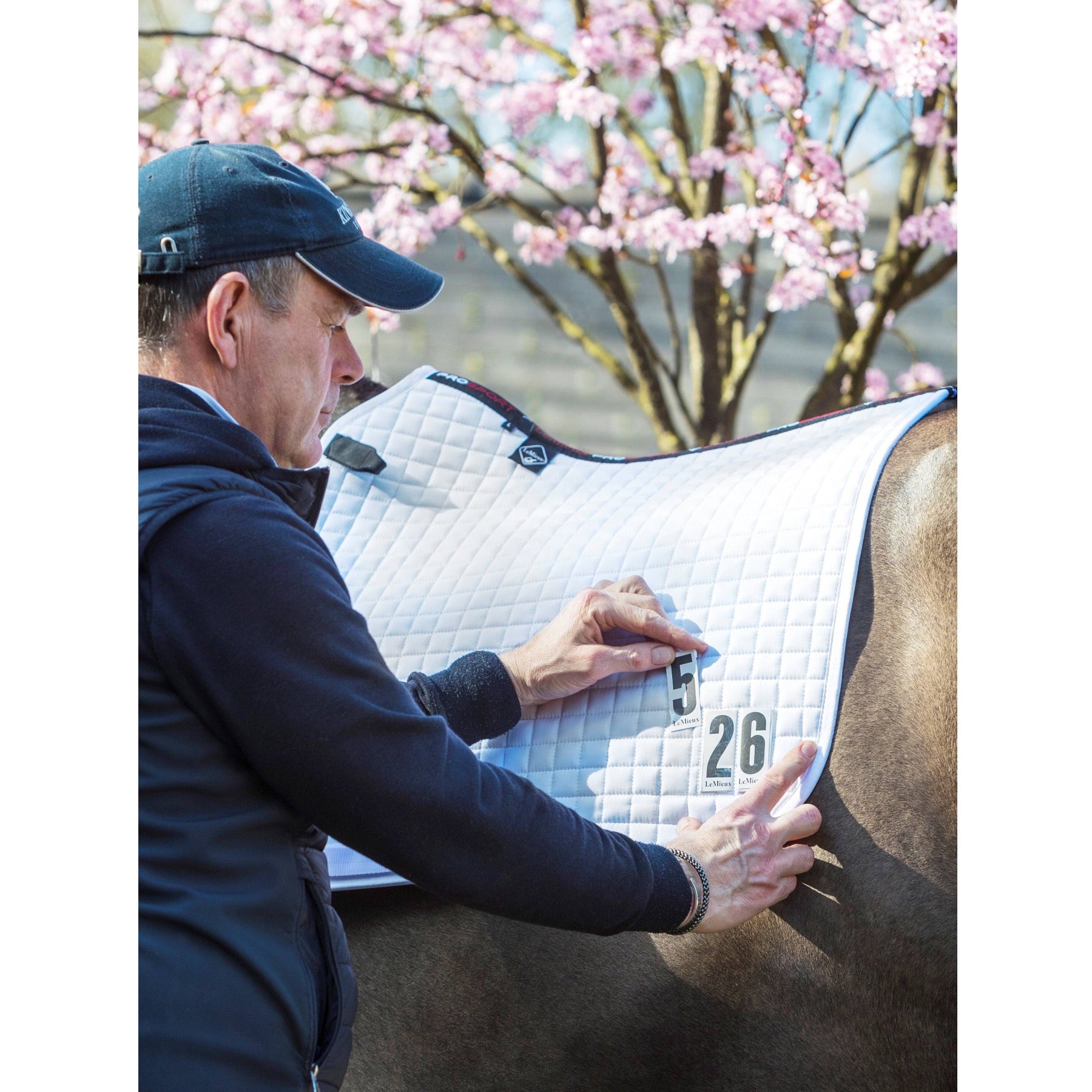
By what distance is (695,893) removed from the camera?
0.93 meters

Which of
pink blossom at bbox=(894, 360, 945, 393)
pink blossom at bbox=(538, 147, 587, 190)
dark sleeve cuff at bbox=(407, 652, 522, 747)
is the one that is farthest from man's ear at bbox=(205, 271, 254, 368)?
pink blossom at bbox=(894, 360, 945, 393)

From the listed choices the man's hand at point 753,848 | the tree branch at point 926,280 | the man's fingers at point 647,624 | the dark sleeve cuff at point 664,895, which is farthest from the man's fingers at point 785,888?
the tree branch at point 926,280

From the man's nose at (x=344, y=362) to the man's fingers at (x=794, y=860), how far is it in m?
0.59

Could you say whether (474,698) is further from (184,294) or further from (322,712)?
(184,294)

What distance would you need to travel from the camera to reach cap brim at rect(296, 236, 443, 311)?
93cm

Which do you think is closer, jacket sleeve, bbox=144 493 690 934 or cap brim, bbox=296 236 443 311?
jacket sleeve, bbox=144 493 690 934

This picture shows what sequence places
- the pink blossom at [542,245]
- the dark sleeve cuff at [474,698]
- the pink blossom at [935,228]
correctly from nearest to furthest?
the dark sleeve cuff at [474,698]
the pink blossom at [935,228]
the pink blossom at [542,245]

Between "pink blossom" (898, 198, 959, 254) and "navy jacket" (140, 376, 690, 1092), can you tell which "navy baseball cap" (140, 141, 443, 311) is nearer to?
"navy jacket" (140, 376, 690, 1092)

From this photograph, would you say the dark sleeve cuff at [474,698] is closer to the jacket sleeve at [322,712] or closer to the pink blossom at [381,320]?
the jacket sleeve at [322,712]

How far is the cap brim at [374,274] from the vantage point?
0.93m

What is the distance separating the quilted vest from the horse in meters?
0.33

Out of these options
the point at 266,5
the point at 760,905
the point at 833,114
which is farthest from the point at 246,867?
the point at 266,5

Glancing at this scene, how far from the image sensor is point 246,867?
0.81m
